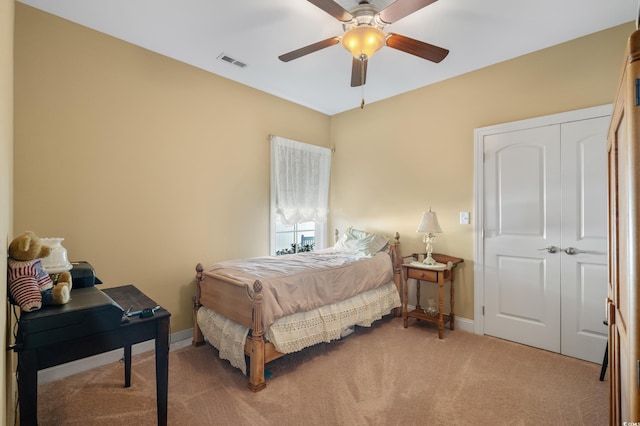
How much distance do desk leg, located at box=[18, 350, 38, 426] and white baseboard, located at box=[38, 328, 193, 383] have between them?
1063mm

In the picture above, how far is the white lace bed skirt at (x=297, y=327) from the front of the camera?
233 cm

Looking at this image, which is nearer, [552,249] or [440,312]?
[552,249]

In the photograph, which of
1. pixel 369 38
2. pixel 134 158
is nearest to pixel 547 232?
pixel 369 38

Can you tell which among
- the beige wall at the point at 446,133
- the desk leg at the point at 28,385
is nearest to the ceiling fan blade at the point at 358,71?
the beige wall at the point at 446,133

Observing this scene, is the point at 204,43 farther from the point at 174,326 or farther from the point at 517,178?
the point at 517,178

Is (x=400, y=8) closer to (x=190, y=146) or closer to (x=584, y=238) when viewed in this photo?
(x=190, y=146)

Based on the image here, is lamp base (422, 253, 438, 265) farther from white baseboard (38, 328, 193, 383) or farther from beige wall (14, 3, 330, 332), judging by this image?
white baseboard (38, 328, 193, 383)

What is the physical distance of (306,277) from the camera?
2.62 m

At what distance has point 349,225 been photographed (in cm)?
439

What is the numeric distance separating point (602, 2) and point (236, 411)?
375cm

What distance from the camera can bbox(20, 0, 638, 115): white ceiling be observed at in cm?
222

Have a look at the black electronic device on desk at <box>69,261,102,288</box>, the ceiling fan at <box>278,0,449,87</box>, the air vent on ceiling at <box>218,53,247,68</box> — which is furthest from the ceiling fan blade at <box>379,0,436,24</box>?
the black electronic device on desk at <box>69,261,102,288</box>

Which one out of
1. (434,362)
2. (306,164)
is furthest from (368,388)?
(306,164)

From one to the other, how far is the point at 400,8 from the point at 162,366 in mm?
2414
